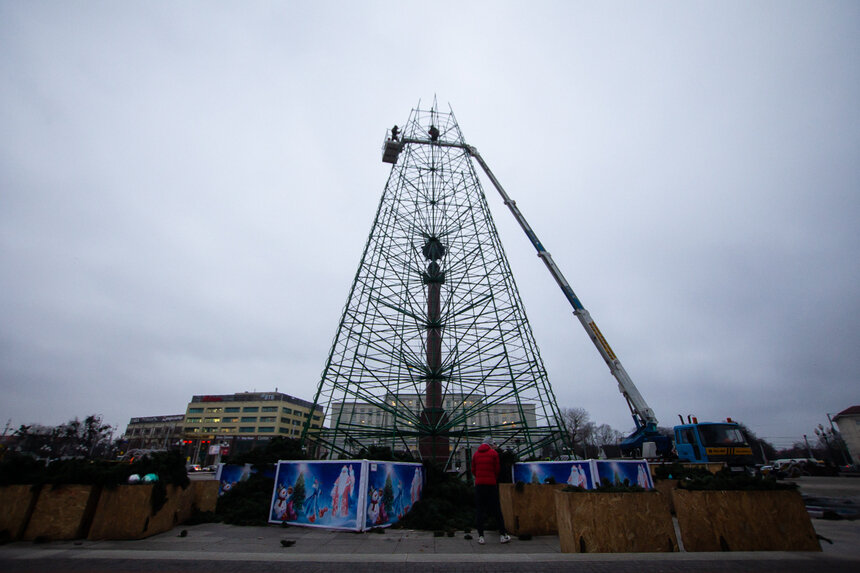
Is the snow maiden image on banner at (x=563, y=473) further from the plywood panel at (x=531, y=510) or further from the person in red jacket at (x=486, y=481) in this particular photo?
the person in red jacket at (x=486, y=481)

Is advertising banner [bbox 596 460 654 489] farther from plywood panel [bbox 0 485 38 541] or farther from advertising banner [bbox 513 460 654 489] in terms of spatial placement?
plywood panel [bbox 0 485 38 541]

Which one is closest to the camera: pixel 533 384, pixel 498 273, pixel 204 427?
pixel 533 384

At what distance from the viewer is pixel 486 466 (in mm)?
6609

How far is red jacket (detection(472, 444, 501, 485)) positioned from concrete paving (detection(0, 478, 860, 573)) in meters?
0.97

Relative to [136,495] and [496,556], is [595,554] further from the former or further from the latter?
[136,495]

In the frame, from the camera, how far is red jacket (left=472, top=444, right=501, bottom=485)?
6605 mm

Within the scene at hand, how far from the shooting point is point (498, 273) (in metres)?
20.3

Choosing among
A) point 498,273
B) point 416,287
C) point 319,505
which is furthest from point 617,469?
point 416,287

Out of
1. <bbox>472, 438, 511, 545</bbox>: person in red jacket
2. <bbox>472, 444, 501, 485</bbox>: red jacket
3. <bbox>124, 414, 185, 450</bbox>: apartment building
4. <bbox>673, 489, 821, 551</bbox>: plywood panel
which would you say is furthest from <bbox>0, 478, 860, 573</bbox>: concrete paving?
<bbox>124, 414, 185, 450</bbox>: apartment building

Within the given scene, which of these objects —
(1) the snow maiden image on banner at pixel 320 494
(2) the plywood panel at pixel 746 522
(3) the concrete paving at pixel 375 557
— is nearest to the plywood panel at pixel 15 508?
(3) the concrete paving at pixel 375 557

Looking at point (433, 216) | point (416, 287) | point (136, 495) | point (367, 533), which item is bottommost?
point (367, 533)

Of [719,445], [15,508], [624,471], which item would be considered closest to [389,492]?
[624,471]

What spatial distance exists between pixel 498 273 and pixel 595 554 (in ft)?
52.5

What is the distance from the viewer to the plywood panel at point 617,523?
509 cm
